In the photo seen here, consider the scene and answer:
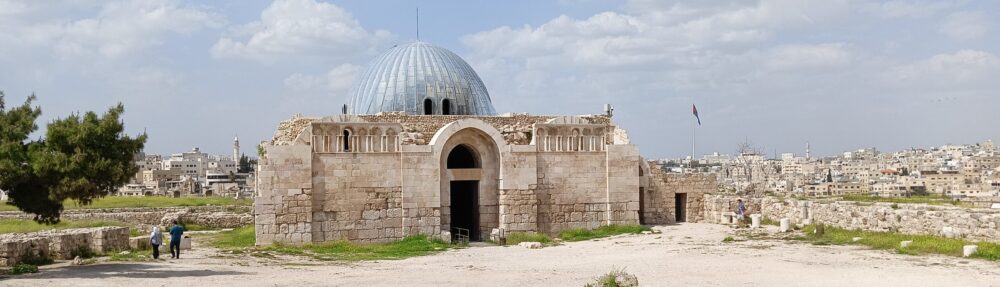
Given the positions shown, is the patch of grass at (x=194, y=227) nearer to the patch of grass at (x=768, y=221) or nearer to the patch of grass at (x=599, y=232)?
the patch of grass at (x=599, y=232)

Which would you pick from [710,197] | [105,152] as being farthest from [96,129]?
[710,197]

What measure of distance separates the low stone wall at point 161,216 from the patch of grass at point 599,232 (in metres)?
12.6

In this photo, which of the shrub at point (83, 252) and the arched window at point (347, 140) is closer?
the shrub at point (83, 252)

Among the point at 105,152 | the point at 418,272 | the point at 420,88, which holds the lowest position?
the point at 418,272

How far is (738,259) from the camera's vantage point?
55.8ft

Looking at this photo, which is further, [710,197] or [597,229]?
[710,197]

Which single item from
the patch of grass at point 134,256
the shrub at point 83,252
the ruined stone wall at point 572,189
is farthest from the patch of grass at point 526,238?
the shrub at point 83,252

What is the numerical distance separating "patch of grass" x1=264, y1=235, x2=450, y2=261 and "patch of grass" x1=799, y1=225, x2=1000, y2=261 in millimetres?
8650

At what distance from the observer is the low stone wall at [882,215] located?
17.3 m

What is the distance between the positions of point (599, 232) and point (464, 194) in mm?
4315

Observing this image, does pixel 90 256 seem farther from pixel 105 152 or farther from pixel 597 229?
pixel 597 229

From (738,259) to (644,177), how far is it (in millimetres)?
9622

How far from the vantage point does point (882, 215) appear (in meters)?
20.0

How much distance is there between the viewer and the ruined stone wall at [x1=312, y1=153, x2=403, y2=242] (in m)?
21.6
